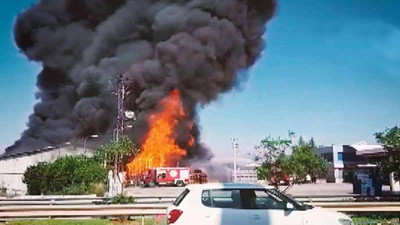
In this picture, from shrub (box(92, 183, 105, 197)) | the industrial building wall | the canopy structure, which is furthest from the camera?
the industrial building wall

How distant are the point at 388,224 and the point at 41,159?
1540 inches

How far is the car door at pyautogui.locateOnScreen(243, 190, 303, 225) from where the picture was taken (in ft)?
27.9

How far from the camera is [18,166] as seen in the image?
43.5 m

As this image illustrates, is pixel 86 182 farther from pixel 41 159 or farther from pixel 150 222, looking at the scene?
pixel 150 222

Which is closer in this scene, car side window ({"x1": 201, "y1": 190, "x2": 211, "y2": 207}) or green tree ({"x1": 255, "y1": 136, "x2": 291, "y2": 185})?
car side window ({"x1": 201, "y1": 190, "x2": 211, "y2": 207})

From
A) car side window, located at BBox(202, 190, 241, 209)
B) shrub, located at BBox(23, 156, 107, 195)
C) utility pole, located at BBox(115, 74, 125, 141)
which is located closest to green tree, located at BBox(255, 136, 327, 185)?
car side window, located at BBox(202, 190, 241, 209)

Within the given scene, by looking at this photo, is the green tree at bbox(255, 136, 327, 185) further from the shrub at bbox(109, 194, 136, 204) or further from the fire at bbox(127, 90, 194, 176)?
the fire at bbox(127, 90, 194, 176)

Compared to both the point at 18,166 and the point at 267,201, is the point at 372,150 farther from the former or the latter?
the point at 267,201

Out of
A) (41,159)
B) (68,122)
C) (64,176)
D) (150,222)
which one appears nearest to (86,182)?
(64,176)

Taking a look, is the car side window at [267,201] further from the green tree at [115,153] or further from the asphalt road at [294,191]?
the green tree at [115,153]


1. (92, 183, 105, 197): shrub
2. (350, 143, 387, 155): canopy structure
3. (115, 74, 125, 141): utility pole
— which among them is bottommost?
(92, 183, 105, 197): shrub

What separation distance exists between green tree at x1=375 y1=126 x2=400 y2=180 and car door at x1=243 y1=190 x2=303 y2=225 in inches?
494

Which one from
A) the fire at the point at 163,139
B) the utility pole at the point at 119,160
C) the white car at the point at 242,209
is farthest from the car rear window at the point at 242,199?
the fire at the point at 163,139

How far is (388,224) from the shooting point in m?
12.9
